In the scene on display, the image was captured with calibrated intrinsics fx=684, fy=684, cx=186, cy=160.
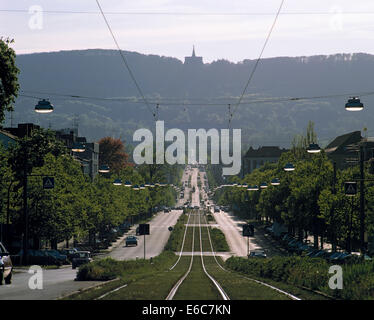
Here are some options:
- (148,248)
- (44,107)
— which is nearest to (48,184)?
(44,107)

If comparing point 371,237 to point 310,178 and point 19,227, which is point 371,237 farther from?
point 19,227

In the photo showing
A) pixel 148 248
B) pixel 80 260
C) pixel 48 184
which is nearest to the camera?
pixel 48 184

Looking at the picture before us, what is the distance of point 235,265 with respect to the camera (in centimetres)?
6631

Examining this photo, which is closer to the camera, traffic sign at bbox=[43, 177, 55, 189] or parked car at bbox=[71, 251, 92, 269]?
traffic sign at bbox=[43, 177, 55, 189]

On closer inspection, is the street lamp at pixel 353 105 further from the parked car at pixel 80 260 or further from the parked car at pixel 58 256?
the parked car at pixel 58 256

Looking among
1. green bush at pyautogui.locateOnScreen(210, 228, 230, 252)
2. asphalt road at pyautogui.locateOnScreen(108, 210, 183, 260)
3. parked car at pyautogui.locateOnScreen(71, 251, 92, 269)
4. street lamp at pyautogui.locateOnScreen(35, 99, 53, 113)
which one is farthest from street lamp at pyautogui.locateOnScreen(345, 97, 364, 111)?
green bush at pyautogui.locateOnScreen(210, 228, 230, 252)

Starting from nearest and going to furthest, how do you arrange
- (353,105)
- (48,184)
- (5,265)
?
(5,265) < (353,105) < (48,184)

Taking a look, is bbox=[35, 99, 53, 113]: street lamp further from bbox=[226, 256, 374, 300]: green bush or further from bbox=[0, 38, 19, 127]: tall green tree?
bbox=[226, 256, 374, 300]: green bush

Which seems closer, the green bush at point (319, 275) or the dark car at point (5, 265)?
the green bush at point (319, 275)

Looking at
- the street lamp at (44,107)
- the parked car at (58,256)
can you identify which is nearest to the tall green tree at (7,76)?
the street lamp at (44,107)

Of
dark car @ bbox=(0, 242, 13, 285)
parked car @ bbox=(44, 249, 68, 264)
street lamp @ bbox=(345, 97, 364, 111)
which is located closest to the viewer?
dark car @ bbox=(0, 242, 13, 285)

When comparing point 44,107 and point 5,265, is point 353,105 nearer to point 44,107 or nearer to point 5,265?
point 44,107
